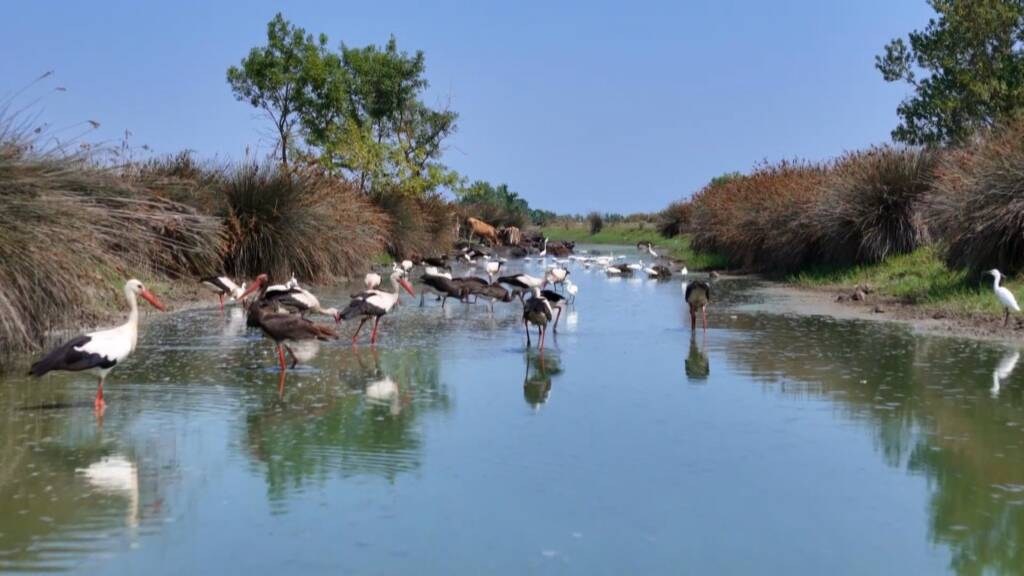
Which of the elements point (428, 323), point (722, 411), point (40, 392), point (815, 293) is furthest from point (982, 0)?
point (40, 392)

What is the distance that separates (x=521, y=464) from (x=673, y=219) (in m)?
44.8

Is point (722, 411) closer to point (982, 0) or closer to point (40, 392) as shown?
point (40, 392)

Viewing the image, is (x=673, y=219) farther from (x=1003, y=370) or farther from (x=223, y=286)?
(x=1003, y=370)

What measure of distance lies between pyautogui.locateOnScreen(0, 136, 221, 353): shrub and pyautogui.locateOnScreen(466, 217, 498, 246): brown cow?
3955cm

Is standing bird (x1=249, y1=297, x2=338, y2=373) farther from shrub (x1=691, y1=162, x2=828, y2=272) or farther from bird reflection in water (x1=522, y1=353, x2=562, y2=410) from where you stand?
shrub (x1=691, y1=162, x2=828, y2=272)

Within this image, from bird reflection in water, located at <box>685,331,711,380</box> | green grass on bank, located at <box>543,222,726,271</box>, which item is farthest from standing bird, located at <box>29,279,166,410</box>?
green grass on bank, located at <box>543,222,726,271</box>

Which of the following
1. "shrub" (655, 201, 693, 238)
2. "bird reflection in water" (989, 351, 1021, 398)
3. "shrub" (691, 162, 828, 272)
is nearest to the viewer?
"bird reflection in water" (989, 351, 1021, 398)

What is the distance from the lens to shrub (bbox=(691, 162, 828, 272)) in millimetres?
25094

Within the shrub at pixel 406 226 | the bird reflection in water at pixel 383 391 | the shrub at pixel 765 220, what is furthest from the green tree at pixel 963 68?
the bird reflection in water at pixel 383 391

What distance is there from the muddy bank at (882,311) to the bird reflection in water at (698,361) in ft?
9.98

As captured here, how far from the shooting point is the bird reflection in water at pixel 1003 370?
9.72 metres

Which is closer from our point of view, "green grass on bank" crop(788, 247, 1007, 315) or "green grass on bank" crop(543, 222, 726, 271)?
"green grass on bank" crop(788, 247, 1007, 315)

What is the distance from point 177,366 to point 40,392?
5.73 ft

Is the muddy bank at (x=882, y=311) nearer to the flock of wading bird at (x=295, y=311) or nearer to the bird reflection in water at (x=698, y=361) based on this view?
the flock of wading bird at (x=295, y=311)
